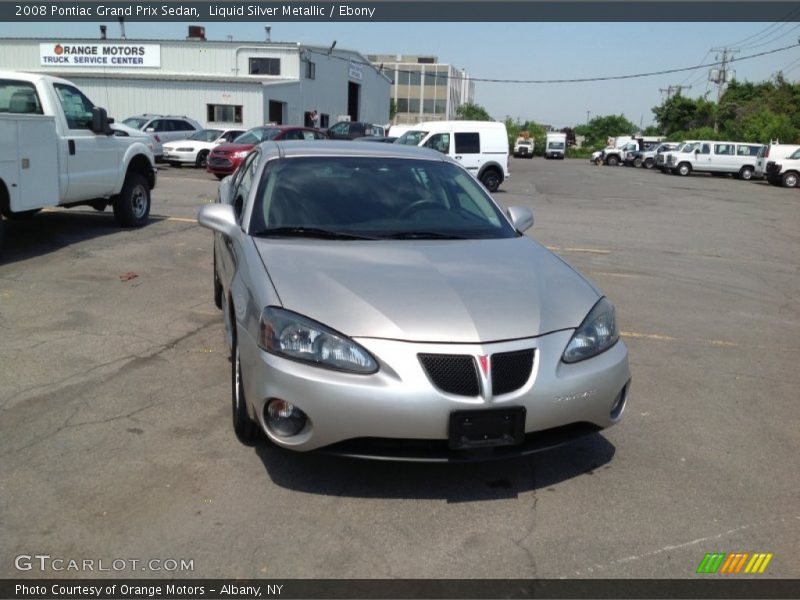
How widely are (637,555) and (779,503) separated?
96 centimetres

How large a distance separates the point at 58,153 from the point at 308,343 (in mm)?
7120

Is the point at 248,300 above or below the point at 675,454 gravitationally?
above

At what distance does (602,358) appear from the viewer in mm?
3457

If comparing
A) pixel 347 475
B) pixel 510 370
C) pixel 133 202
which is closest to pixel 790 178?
pixel 133 202

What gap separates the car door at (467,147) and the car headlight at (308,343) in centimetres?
1803

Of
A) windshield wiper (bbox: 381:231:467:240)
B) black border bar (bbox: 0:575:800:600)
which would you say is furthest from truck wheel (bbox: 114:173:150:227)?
black border bar (bbox: 0:575:800:600)

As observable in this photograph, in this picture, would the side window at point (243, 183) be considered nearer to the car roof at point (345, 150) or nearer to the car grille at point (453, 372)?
the car roof at point (345, 150)

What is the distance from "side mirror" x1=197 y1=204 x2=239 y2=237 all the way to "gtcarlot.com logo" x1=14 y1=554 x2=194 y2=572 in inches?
83.2

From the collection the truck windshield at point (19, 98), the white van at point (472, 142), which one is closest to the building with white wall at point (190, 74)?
the white van at point (472, 142)

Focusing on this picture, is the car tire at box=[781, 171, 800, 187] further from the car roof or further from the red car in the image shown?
the car roof

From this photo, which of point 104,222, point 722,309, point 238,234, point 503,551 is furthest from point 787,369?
point 104,222

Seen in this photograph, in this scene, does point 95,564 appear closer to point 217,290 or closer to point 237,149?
point 217,290

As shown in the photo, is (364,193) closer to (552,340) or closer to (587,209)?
(552,340)

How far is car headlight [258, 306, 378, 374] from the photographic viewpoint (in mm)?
3107
